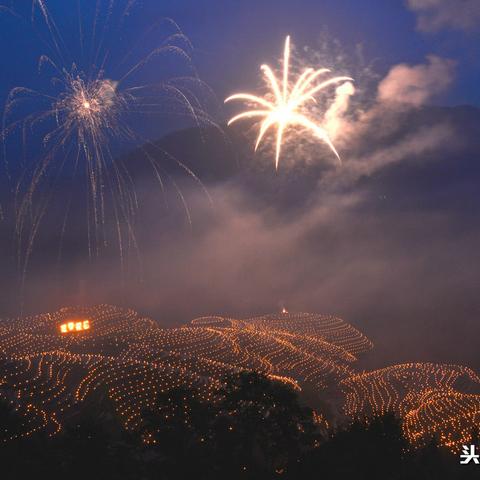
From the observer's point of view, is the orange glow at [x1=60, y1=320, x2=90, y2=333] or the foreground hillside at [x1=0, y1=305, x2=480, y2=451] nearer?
the foreground hillside at [x1=0, y1=305, x2=480, y2=451]

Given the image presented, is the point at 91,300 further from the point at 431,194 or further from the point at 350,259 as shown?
the point at 431,194

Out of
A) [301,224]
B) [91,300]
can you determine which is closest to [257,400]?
[91,300]

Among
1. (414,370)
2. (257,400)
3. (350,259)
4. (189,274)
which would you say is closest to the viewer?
(257,400)

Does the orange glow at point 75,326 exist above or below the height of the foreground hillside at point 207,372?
above

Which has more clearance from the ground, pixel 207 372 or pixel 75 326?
pixel 75 326

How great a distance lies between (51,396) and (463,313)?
65493 mm

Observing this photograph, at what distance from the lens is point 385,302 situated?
74.0 meters

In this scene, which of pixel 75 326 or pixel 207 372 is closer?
pixel 207 372

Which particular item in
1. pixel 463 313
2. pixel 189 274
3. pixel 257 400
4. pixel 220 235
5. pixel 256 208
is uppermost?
pixel 256 208

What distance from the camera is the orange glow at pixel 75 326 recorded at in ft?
124

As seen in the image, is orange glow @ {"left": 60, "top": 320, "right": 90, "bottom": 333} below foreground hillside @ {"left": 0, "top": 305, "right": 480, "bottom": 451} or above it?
above

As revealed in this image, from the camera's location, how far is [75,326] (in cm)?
3812

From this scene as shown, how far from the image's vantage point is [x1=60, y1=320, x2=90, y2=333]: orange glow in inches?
1484

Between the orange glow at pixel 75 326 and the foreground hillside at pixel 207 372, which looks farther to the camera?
the orange glow at pixel 75 326
